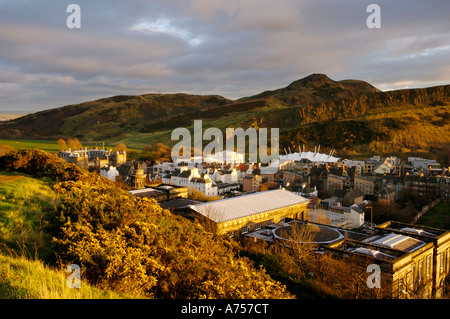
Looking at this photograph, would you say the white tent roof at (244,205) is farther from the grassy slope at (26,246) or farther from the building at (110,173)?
the building at (110,173)

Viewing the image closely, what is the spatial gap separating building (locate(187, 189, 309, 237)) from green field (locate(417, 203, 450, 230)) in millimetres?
14346

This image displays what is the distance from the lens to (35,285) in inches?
206

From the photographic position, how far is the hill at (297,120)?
8144 centimetres

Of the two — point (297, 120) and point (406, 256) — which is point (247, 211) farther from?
point (297, 120)

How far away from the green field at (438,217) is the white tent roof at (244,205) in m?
14.3

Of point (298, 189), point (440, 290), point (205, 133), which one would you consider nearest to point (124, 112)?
point (205, 133)

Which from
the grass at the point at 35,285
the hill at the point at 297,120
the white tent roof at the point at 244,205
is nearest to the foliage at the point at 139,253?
the grass at the point at 35,285

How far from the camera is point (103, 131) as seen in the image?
142 metres

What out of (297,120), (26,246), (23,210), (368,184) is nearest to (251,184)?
(368,184)

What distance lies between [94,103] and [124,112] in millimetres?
24733

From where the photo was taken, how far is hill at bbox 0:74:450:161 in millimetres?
81438

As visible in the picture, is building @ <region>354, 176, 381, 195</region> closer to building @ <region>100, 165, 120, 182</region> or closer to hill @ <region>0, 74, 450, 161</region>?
hill @ <region>0, 74, 450, 161</region>

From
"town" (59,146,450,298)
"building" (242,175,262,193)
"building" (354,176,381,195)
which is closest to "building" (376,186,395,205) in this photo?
"town" (59,146,450,298)
